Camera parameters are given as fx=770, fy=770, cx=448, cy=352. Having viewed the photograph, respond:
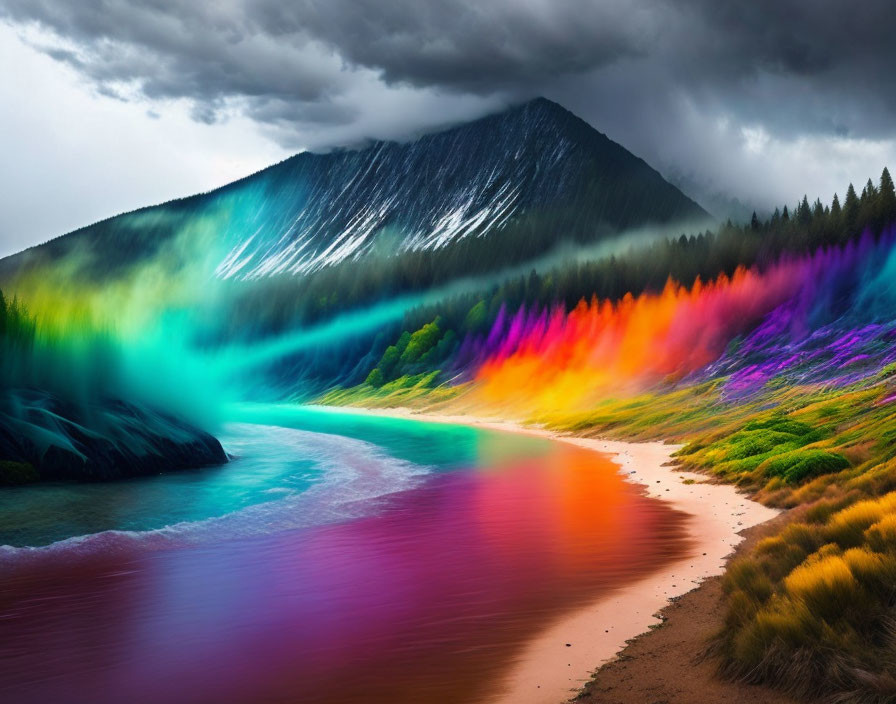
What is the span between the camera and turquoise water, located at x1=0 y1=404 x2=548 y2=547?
24156mm

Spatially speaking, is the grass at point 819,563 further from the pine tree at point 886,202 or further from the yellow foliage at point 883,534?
the pine tree at point 886,202

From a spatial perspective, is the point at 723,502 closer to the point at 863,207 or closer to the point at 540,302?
the point at 863,207

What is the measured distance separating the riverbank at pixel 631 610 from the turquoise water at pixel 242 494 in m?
11.9

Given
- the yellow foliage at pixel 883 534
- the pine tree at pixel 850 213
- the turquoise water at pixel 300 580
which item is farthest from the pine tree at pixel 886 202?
the yellow foliage at pixel 883 534

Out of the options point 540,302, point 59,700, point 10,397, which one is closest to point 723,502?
point 59,700

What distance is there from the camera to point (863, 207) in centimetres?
9494

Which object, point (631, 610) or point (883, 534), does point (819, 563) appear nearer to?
point (883, 534)

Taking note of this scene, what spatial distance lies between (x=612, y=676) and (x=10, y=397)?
1222 inches

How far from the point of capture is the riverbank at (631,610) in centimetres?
1080

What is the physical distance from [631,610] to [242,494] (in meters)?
20.9

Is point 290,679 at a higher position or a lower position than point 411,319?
lower

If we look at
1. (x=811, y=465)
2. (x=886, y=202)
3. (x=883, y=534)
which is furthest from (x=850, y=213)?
(x=883, y=534)

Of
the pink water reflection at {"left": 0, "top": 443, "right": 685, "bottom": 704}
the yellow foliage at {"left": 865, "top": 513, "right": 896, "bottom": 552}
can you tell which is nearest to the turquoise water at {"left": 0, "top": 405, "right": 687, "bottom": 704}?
the pink water reflection at {"left": 0, "top": 443, "right": 685, "bottom": 704}

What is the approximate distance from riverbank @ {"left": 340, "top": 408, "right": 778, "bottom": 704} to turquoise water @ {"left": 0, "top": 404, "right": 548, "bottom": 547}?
1186cm
